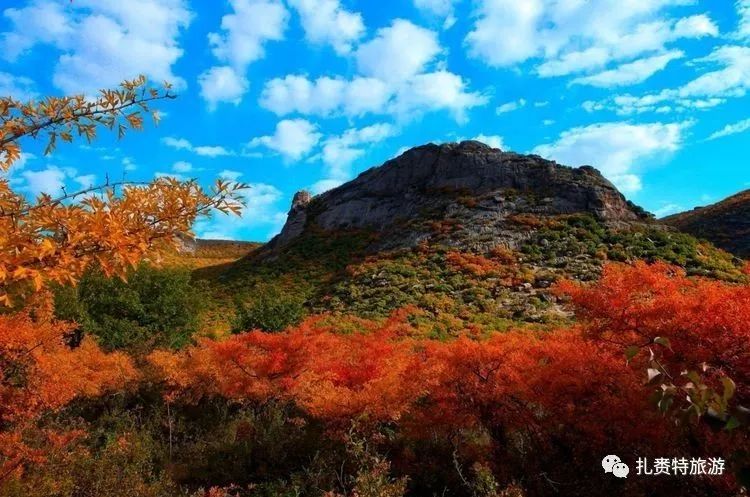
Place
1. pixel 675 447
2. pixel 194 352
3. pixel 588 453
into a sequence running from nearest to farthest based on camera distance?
pixel 675 447 → pixel 588 453 → pixel 194 352

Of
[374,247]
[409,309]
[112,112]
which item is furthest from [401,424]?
[374,247]

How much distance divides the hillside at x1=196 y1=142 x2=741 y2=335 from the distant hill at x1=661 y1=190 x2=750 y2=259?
14.1 m

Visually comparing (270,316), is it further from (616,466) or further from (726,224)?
(726,224)

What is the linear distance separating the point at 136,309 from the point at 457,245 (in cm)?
2388

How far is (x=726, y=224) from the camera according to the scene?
58.2 metres

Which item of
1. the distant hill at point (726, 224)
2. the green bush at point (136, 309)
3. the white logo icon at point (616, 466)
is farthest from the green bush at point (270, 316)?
the distant hill at point (726, 224)

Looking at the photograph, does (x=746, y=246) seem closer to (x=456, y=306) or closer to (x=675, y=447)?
(x=456, y=306)

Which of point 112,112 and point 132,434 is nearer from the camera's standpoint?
point 112,112

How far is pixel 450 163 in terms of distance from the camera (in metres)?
53.1

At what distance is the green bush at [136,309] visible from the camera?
2594 cm

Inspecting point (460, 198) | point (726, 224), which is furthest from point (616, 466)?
point (726, 224)

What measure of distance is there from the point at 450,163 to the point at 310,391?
1640 inches

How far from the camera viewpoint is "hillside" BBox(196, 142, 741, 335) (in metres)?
32.0

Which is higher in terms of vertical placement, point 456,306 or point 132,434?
point 456,306
